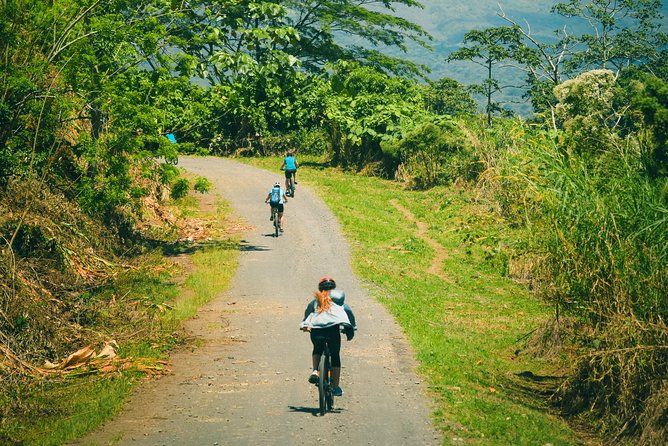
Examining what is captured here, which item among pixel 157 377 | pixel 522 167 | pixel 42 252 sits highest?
pixel 522 167

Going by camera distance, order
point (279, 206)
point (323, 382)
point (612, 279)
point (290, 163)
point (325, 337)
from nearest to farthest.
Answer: point (323, 382)
point (325, 337)
point (612, 279)
point (279, 206)
point (290, 163)

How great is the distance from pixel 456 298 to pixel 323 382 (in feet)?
36.0

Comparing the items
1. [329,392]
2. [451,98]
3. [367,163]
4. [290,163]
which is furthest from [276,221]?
[451,98]

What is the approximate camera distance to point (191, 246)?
84.7 feet

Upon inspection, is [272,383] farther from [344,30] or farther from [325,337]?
[344,30]

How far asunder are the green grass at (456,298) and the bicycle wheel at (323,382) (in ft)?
5.37

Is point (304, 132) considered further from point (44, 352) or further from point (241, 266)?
point (44, 352)

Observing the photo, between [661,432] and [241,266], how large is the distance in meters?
14.3

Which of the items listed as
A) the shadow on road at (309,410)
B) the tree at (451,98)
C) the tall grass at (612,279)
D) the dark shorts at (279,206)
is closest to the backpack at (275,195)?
the dark shorts at (279,206)

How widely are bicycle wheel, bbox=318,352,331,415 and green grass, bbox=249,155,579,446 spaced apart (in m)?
1.64

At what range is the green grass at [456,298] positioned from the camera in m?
12.2

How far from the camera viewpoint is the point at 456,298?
21641 millimetres

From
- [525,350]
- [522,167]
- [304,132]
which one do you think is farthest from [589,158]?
[304,132]

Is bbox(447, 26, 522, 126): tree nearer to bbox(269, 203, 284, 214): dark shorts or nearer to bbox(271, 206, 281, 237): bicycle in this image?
bbox(271, 206, 281, 237): bicycle
